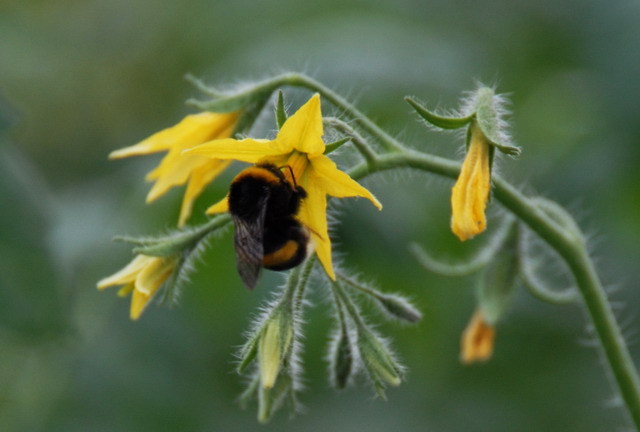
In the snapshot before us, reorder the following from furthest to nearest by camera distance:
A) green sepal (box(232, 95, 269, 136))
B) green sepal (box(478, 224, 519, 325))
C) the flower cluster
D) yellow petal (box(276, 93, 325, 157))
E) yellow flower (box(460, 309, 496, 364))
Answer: yellow flower (box(460, 309, 496, 364)), green sepal (box(478, 224, 519, 325)), green sepal (box(232, 95, 269, 136)), the flower cluster, yellow petal (box(276, 93, 325, 157))

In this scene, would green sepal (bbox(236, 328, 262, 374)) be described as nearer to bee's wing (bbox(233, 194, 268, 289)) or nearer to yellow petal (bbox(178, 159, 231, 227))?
bee's wing (bbox(233, 194, 268, 289))

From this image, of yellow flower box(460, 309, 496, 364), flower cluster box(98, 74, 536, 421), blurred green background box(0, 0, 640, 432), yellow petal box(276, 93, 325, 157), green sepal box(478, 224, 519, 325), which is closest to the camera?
yellow petal box(276, 93, 325, 157)

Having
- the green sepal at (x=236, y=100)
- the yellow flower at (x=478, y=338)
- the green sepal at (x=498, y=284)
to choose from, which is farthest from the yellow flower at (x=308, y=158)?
the yellow flower at (x=478, y=338)

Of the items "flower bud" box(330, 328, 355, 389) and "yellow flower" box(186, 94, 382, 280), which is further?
"flower bud" box(330, 328, 355, 389)

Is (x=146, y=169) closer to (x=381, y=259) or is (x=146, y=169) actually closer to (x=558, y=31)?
(x=381, y=259)

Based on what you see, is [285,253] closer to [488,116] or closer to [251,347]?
[251,347]

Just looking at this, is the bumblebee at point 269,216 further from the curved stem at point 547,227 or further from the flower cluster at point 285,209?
the curved stem at point 547,227

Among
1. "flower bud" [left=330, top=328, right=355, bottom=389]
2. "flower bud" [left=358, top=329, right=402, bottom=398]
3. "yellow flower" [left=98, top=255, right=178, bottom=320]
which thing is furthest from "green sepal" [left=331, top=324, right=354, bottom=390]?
"yellow flower" [left=98, top=255, right=178, bottom=320]
